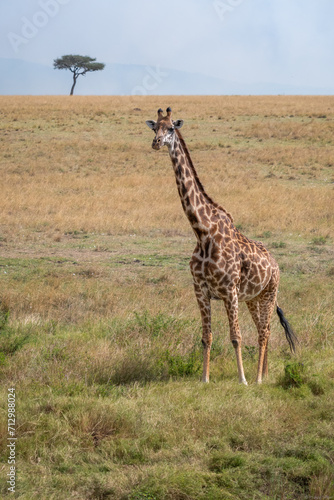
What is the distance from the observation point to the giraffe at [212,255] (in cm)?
616

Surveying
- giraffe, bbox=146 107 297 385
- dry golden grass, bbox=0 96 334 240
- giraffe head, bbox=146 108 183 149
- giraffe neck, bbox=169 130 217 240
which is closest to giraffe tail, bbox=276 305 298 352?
giraffe, bbox=146 107 297 385

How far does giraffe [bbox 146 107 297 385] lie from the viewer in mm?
6160

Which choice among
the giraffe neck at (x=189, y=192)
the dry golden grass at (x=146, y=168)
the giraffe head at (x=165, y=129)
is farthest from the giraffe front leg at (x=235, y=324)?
the dry golden grass at (x=146, y=168)

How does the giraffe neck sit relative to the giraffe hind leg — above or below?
above

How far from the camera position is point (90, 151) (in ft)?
94.1

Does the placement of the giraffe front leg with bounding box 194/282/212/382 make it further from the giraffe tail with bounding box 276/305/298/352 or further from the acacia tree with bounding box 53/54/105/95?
the acacia tree with bounding box 53/54/105/95

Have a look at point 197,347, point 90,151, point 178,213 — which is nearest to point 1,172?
point 90,151

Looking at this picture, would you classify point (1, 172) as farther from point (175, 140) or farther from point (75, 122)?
point (175, 140)

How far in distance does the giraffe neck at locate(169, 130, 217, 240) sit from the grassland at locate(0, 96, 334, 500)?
1632 millimetres

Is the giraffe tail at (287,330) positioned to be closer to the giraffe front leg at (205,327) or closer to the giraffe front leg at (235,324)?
the giraffe front leg at (235,324)

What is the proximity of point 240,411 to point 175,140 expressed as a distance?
2.81 m

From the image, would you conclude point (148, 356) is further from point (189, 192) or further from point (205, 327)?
point (189, 192)

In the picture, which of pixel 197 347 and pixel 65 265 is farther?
pixel 65 265

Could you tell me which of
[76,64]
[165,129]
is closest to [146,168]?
[165,129]
